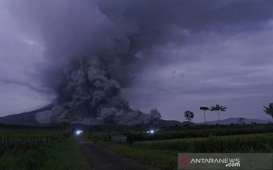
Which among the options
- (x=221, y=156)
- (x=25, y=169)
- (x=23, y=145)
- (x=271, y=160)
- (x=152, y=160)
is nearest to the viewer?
(x=271, y=160)

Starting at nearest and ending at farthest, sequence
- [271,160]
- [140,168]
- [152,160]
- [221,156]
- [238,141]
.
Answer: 1. [271,160]
2. [221,156]
3. [140,168]
4. [152,160]
5. [238,141]

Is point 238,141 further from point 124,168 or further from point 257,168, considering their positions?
point 257,168

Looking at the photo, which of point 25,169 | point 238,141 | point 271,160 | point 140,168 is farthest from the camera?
point 238,141

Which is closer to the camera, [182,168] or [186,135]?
[182,168]

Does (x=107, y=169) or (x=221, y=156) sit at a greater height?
(x=221, y=156)

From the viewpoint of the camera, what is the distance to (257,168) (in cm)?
1042

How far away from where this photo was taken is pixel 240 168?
1070 cm

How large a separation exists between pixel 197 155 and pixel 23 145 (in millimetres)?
42698

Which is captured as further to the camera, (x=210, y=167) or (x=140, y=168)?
(x=140, y=168)

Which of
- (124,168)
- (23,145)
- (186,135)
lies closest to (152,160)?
(124,168)

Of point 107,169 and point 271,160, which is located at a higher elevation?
point 271,160

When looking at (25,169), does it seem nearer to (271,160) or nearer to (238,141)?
(271,160)

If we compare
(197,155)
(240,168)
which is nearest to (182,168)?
(197,155)

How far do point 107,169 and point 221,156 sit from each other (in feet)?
56.1
